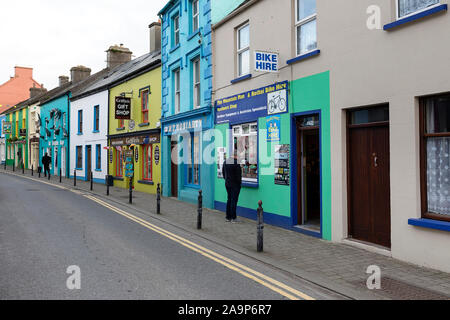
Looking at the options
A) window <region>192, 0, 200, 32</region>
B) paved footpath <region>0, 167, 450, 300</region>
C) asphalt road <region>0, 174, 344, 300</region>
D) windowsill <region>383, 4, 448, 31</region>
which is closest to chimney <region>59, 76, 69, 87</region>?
window <region>192, 0, 200, 32</region>

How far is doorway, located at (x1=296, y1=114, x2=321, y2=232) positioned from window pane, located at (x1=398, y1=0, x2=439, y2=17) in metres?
2.86

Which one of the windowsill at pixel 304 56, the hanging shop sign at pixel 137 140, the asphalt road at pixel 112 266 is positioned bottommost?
the asphalt road at pixel 112 266

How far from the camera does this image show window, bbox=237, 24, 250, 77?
11859 millimetres

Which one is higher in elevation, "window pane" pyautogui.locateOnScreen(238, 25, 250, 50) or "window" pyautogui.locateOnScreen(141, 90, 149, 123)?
"window pane" pyautogui.locateOnScreen(238, 25, 250, 50)

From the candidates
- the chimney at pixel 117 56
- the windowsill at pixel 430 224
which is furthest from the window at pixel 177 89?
the chimney at pixel 117 56

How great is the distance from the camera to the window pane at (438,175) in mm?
6273

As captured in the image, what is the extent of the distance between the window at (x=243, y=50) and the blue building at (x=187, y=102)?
1.74 m

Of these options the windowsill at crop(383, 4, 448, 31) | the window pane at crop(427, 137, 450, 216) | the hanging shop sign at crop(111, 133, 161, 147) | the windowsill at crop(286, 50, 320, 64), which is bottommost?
the window pane at crop(427, 137, 450, 216)

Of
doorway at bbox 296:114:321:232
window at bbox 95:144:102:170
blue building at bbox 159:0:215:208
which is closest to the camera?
doorway at bbox 296:114:321:232

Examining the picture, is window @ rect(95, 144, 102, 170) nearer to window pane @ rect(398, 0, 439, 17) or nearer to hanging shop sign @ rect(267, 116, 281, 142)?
hanging shop sign @ rect(267, 116, 281, 142)

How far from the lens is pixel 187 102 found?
1573 cm

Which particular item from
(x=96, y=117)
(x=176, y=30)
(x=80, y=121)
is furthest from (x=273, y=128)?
(x=80, y=121)

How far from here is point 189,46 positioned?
15.5 m

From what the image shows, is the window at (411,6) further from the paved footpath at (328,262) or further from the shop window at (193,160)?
the shop window at (193,160)
